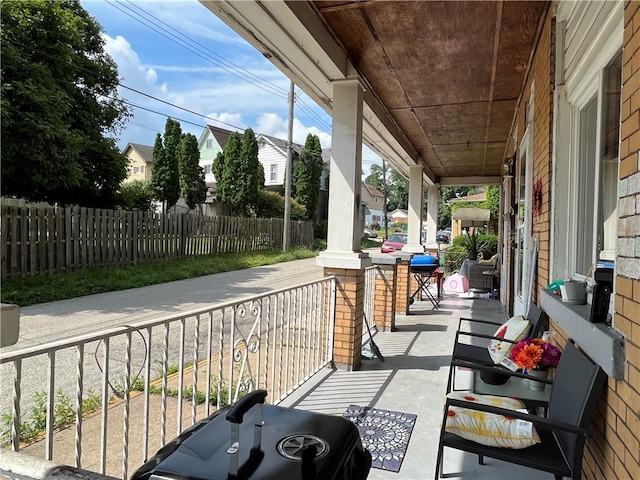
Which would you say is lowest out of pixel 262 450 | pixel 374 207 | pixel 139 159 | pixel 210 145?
pixel 262 450

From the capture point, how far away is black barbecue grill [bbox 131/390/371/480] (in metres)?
0.96

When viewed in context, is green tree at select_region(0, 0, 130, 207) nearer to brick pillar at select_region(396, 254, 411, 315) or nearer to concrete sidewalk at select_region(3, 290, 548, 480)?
concrete sidewalk at select_region(3, 290, 548, 480)

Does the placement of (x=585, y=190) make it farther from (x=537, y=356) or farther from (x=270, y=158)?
(x=270, y=158)

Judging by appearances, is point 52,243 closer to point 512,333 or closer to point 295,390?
point 295,390

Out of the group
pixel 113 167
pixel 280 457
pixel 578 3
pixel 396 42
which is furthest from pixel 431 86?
pixel 113 167

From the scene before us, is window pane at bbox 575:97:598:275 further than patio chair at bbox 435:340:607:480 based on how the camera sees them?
Yes

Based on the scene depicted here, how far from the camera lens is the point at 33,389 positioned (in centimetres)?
341

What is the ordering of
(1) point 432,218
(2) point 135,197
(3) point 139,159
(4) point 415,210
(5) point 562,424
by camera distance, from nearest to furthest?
1. (5) point 562,424
2. (4) point 415,210
3. (1) point 432,218
4. (2) point 135,197
5. (3) point 139,159

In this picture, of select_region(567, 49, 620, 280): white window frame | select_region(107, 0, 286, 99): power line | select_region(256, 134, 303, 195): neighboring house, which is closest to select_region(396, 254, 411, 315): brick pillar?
select_region(567, 49, 620, 280): white window frame

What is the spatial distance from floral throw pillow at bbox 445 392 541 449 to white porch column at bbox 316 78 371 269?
73.3 inches

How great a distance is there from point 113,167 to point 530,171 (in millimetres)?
10621

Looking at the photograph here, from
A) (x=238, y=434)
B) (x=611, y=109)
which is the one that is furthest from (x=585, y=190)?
(x=238, y=434)

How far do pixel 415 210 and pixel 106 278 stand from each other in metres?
6.49

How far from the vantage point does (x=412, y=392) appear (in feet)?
10.5
